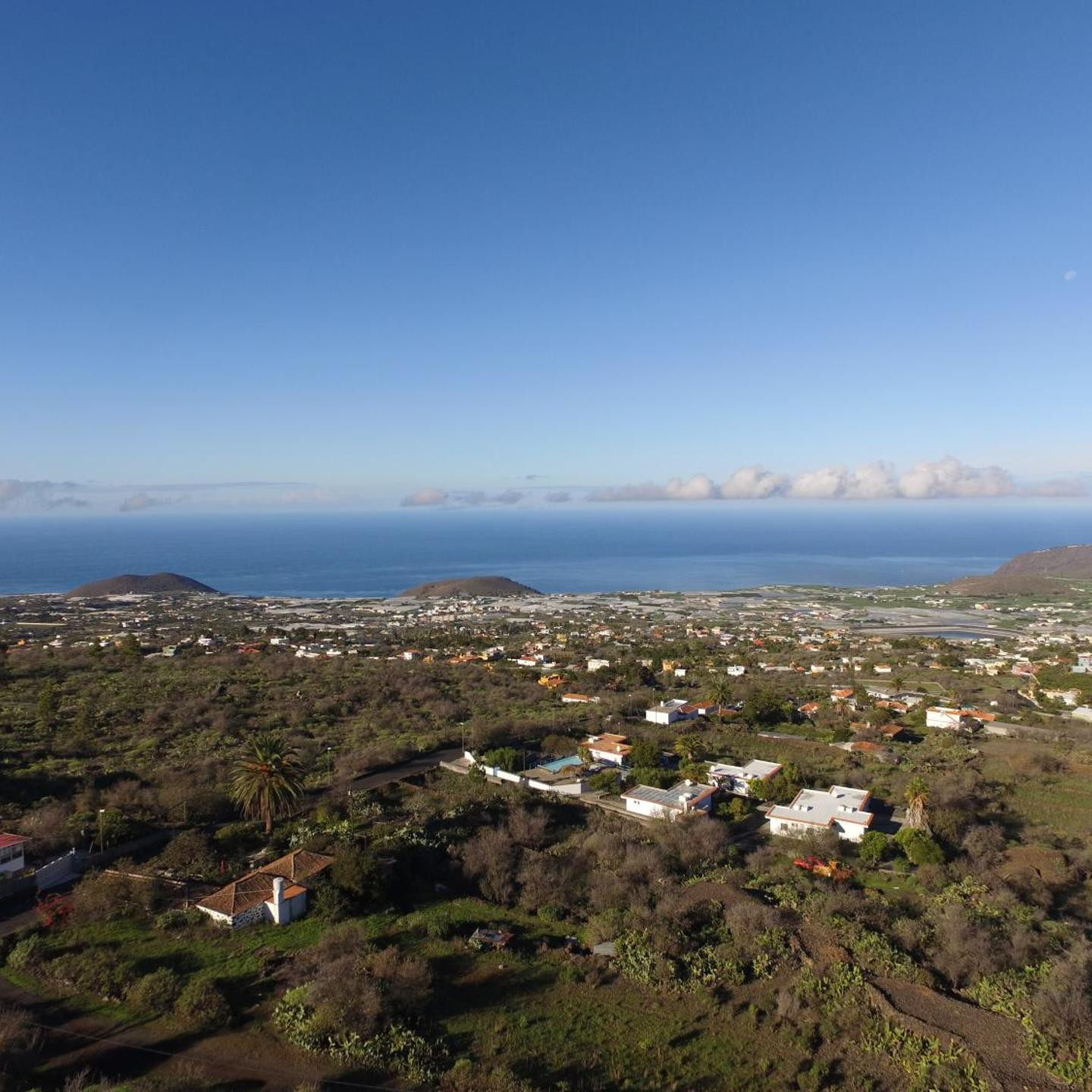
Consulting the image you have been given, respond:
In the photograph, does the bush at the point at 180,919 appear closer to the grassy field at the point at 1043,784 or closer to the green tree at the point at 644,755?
the green tree at the point at 644,755

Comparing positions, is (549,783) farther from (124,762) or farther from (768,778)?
(124,762)

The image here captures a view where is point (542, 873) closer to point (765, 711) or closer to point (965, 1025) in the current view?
point (965, 1025)

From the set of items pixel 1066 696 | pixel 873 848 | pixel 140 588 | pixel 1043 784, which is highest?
pixel 140 588

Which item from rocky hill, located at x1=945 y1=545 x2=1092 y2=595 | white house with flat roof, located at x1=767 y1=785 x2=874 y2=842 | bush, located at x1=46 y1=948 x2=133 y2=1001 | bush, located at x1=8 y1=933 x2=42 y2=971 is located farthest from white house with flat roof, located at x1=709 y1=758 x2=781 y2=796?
rocky hill, located at x1=945 y1=545 x2=1092 y2=595

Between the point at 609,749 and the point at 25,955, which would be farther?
the point at 609,749

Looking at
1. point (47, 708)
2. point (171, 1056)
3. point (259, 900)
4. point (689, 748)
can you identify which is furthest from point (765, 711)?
point (47, 708)

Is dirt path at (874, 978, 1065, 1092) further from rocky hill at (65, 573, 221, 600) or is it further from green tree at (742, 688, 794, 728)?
rocky hill at (65, 573, 221, 600)
